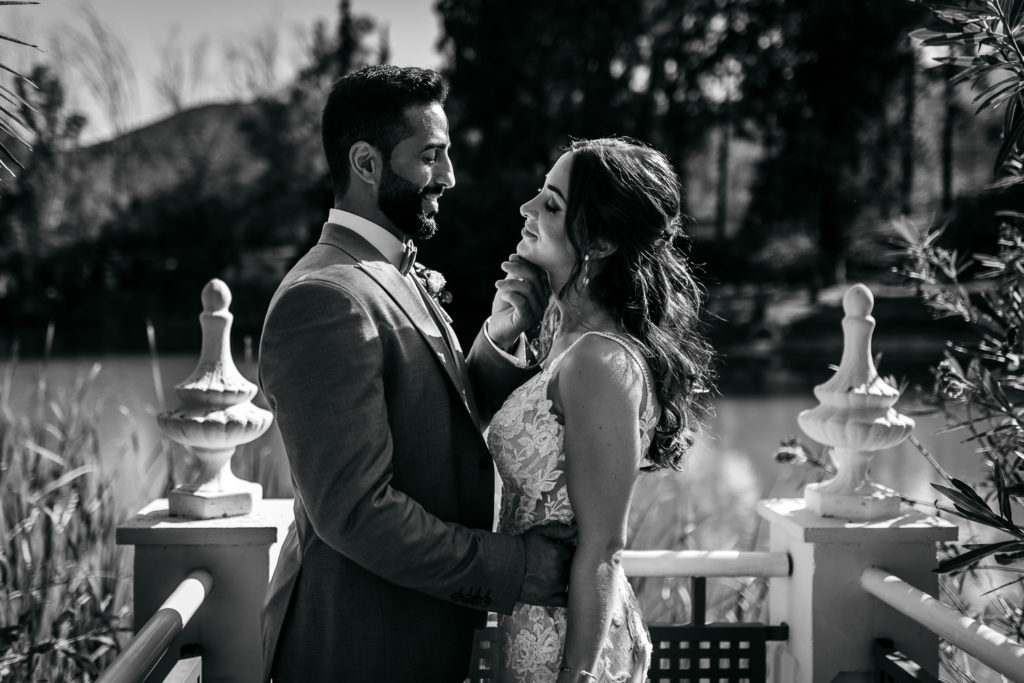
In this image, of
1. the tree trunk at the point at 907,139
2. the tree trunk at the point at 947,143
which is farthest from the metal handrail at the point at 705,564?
the tree trunk at the point at 907,139

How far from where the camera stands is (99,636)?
8.42 feet

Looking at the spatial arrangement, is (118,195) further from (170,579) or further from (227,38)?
(170,579)

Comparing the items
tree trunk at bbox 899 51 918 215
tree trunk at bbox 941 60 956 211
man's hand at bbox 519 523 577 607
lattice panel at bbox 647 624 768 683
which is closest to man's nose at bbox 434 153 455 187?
man's hand at bbox 519 523 577 607

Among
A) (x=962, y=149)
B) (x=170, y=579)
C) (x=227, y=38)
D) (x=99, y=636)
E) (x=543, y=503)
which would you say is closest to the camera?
(x=543, y=503)

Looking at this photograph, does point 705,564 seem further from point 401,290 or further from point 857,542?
point 401,290

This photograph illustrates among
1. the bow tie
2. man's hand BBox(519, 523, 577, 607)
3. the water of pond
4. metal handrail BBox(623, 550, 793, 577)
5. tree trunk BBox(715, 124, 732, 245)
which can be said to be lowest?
the water of pond

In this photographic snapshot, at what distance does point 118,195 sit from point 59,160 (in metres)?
1.99

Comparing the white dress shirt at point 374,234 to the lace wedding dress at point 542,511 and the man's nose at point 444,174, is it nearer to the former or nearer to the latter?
the man's nose at point 444,174

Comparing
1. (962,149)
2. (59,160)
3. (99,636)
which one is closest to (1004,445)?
(99,636)

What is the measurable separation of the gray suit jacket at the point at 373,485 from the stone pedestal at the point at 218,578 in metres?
0.40

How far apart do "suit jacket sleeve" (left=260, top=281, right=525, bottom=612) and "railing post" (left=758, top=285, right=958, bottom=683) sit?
100 cm

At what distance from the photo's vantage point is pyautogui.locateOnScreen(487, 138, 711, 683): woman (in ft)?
5.38

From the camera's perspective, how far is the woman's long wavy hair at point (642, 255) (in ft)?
5.91

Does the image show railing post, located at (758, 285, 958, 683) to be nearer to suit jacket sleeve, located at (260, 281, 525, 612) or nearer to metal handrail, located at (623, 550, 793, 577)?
metal handrail, located at (623, 550, 793, 577)
